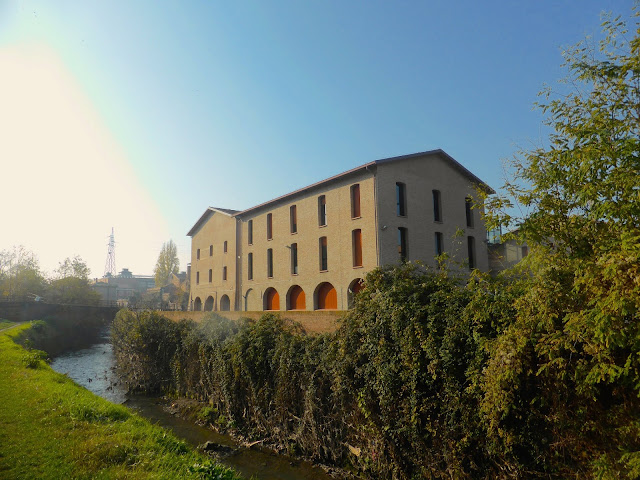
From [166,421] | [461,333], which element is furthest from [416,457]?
[166,421]

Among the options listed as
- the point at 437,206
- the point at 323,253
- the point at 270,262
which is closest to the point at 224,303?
the point at 270,262

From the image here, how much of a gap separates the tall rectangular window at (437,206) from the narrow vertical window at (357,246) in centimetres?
507

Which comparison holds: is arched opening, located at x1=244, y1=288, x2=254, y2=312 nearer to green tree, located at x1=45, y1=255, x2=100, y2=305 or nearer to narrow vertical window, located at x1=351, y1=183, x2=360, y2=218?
narrow vertical window, located at x1=351, y1=183, x2=360, y2=218

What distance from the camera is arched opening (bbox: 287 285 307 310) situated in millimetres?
25752

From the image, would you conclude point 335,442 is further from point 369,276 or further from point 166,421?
point 166,421

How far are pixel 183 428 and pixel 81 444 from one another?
356 inches

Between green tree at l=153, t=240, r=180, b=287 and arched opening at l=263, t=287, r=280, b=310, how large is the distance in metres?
55.1

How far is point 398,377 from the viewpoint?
899 centimetres

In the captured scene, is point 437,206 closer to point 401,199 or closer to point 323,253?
point 401,199

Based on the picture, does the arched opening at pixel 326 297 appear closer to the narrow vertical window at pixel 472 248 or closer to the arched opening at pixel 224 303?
the narrow vertical window at pixel 472 248

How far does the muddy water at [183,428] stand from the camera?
11555 mm

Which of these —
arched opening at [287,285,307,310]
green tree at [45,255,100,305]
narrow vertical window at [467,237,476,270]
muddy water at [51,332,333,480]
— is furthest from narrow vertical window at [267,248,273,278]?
green tree at [45,255,100,305]

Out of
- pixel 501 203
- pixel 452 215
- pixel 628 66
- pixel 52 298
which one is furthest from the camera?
pixel 52 298

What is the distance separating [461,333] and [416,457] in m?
3.17
